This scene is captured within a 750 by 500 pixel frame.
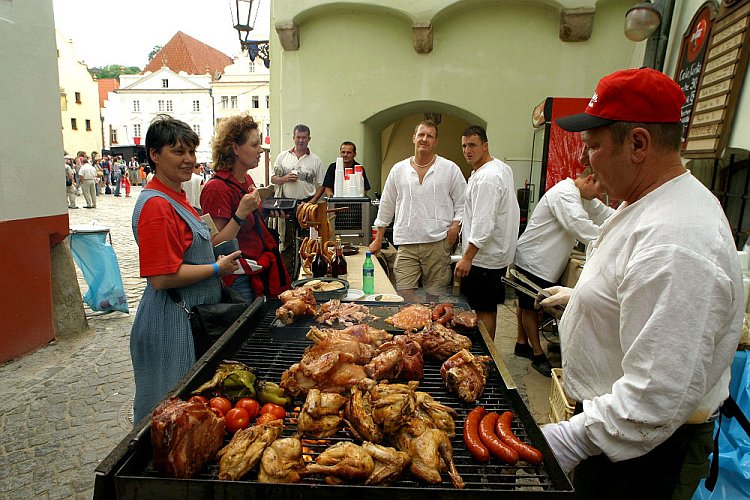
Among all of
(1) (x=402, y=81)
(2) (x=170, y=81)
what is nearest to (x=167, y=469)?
(1) (x=402, y=81)

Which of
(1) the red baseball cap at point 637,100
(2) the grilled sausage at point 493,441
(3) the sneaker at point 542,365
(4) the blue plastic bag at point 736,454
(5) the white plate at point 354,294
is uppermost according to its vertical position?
(1) the red baseball cap at point 637,100

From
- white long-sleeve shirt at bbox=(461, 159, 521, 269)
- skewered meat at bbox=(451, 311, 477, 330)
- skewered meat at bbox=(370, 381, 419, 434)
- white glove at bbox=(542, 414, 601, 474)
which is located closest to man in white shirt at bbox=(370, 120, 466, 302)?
white long-sleeve shirt at bbox=(461, 159, 521, 269)

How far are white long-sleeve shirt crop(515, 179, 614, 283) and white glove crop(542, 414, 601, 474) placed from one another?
3.48m

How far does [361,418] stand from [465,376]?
64cm

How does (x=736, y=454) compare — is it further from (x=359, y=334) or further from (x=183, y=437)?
(x=183, y=437)

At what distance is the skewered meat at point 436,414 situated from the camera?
198 cm

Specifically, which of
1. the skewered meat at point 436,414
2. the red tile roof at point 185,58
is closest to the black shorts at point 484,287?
the skewered meat at point 436,414

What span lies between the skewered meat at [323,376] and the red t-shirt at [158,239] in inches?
40.7

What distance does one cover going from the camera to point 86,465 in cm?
374

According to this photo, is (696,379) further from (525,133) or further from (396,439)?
(525,133)

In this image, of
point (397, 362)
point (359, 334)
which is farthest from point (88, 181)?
point (397, 362)

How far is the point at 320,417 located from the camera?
77.0 inches

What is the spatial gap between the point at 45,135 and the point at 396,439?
6096 millimetres

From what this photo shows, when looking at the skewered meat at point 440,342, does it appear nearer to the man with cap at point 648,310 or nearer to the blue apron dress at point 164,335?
the man with cap at point 648,310
